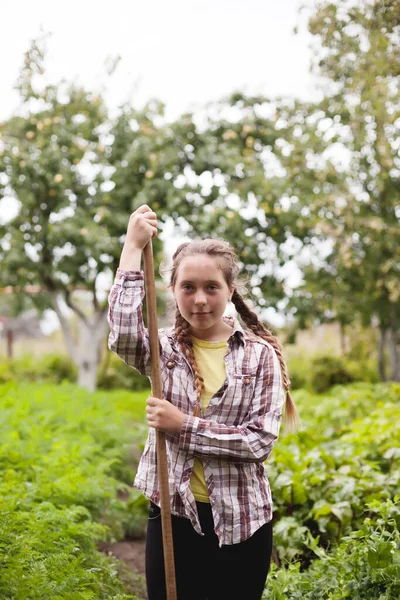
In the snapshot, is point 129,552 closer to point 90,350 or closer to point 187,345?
point 187,345

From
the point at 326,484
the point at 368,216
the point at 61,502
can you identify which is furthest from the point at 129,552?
the point at 368,216

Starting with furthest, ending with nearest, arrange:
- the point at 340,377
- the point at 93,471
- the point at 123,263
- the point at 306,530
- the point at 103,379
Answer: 1. the point at 103,379
2. the point at 340,377
3. the point at 93,471
4. the point at 306,530
5. the point at 123,263

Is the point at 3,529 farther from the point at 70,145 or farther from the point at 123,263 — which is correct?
the point at 70,145

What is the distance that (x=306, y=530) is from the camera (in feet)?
13.6

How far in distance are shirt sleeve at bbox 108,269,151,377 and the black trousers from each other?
26.5 inches

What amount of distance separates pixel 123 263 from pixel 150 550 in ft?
3.79

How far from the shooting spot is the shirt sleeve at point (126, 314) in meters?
2.40

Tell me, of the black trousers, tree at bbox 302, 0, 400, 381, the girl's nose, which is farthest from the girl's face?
tree at bbox 302, 0, 400, 381

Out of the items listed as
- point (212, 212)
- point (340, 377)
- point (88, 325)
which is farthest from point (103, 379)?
point (212, 212)

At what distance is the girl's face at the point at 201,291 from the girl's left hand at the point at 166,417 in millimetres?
362

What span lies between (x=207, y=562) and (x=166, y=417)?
2.09 feet

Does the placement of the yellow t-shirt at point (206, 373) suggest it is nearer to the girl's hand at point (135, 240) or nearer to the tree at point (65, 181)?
the girl's hand at point (135, 240)

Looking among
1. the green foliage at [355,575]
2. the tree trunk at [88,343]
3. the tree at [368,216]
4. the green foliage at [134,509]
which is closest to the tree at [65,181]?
the tree trunk at [88,343]

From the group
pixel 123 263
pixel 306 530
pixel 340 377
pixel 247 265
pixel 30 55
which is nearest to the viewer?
pixel 123 263
